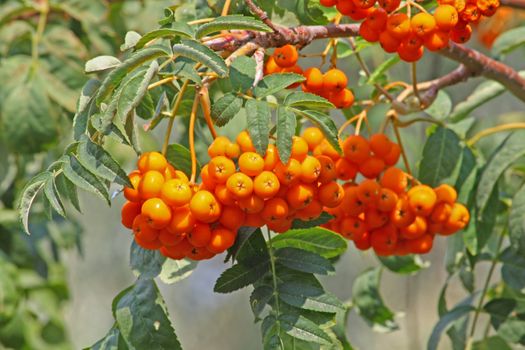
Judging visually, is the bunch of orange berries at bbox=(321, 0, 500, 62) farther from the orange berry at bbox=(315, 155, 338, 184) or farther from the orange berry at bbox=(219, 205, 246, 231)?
the orange berry at bbox=(219, 205, 246, 231)

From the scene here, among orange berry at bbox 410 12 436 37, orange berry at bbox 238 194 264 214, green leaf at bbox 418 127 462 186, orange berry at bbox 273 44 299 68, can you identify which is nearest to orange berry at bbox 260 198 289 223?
orange berry at bbox 238 194 264 214

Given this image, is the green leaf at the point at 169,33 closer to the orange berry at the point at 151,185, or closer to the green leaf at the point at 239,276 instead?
the orange berry at the point at 151,185

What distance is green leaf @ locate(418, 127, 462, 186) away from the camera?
168 cm

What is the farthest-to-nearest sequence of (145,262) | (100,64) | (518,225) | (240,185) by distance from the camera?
(518,225) < (145,262) < (100,64) < (240,185)

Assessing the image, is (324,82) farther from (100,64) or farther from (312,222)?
(100,64)

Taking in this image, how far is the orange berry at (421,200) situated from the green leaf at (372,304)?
0.59 m

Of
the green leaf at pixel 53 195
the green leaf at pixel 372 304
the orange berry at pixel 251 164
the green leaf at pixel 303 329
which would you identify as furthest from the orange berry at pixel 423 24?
the green leaf at pixel 372 304

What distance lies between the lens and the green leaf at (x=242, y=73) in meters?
1.22

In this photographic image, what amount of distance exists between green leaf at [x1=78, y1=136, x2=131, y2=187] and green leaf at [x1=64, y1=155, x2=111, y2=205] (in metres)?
0.02

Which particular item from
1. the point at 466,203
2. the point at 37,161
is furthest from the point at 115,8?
the point at 466,203

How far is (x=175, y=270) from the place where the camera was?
4.93 ft

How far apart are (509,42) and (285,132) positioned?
0.94 metres

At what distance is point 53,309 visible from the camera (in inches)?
120

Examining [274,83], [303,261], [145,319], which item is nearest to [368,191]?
[303,261]
